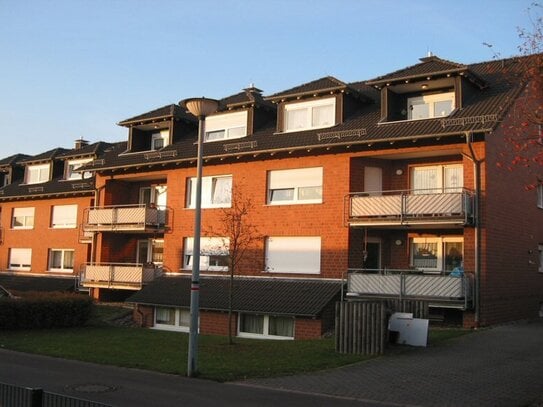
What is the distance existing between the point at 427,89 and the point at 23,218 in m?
→ 25.4

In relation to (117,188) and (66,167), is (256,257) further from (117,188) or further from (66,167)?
(66,167)

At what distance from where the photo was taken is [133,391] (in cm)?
1087

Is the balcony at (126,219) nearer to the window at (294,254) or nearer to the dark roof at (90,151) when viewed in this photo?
the window at (294,254)

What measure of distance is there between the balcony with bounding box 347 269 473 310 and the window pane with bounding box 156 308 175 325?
7.61m

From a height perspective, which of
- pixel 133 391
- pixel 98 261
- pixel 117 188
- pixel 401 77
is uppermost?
pixel 401 77

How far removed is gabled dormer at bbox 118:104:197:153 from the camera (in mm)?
29094

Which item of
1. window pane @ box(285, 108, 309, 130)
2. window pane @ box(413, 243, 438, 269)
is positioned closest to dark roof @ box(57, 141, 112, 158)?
window pane @ box(285, 108, 309, 130)

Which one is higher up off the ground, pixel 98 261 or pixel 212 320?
pixel 98 261

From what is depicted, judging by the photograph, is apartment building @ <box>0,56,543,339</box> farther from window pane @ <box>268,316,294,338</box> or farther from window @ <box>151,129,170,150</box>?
window @ <box>151,129,170,150</box>

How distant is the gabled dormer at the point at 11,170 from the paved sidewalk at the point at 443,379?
33541mm

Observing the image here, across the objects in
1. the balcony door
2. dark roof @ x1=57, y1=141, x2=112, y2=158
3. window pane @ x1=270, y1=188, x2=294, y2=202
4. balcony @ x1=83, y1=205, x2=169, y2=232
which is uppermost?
dark roof @ x1=57, y1=141, x2=112, y2=158

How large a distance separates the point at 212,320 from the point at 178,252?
473 centimetres

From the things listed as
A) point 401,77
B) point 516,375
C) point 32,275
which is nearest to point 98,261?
point 32,275

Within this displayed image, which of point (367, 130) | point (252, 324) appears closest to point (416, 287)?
point (367, 130)
